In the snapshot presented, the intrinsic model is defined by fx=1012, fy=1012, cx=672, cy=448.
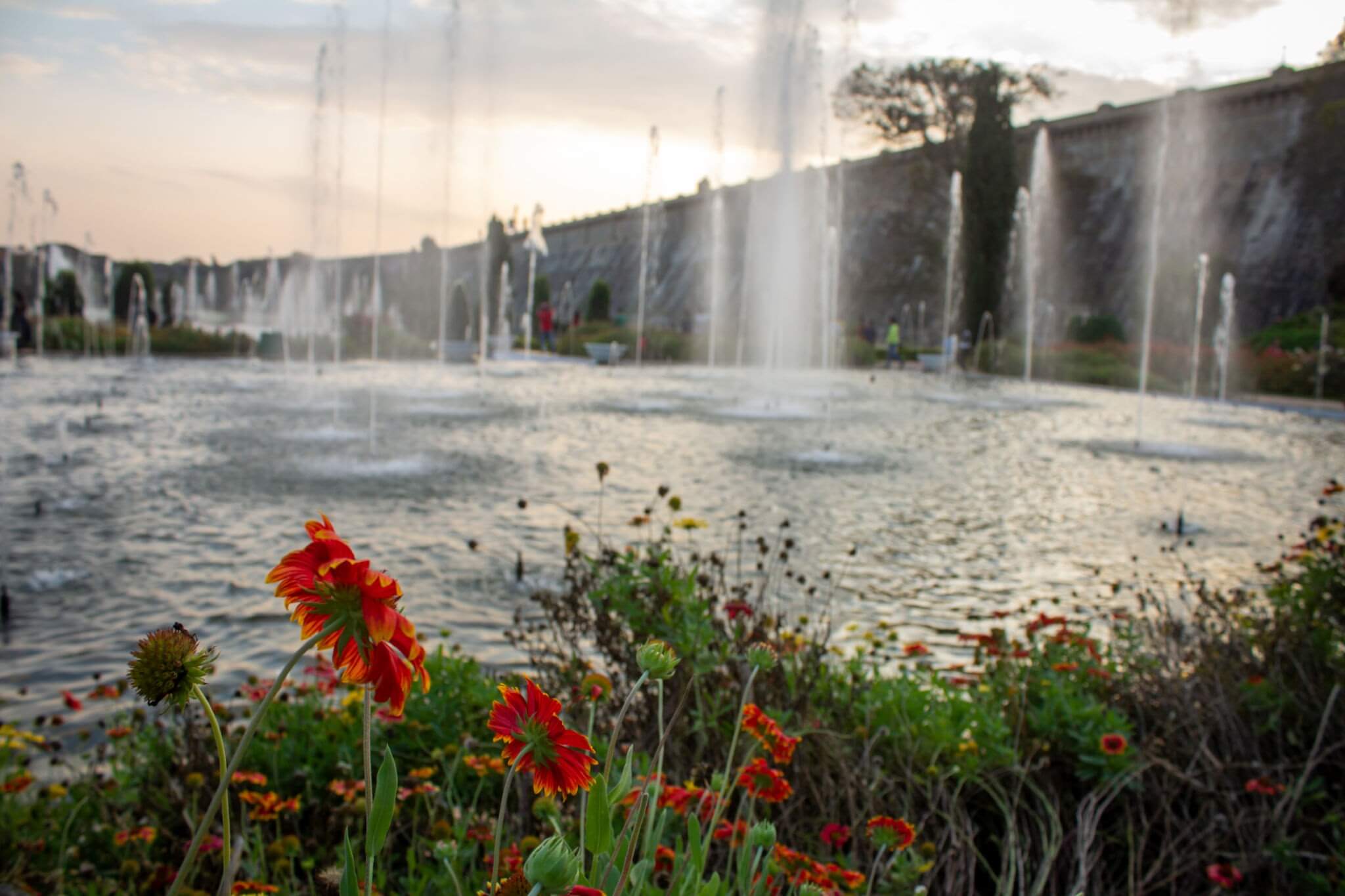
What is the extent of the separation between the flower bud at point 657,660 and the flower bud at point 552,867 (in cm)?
22

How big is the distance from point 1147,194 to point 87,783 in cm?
3437

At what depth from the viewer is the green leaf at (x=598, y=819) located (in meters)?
0.78

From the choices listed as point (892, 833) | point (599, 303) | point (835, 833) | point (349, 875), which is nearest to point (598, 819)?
point (349, 875)

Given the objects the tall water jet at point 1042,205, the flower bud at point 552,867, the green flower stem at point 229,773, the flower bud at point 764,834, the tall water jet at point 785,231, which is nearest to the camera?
the green flower stem at point 229,773

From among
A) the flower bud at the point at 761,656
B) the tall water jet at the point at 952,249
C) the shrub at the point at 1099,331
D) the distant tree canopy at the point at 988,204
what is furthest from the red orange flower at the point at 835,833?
the distant tree canopy at the point at 988,204

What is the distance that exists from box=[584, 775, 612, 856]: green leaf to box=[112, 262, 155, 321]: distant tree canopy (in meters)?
29.2

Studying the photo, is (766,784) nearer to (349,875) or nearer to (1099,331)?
(349,875)

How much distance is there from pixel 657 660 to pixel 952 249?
103ft

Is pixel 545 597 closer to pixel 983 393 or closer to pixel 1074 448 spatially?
pixel 1074 448

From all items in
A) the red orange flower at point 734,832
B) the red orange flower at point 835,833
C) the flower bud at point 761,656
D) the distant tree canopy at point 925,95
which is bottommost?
the red orange flower at point 835,833

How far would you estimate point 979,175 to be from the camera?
1045 inches

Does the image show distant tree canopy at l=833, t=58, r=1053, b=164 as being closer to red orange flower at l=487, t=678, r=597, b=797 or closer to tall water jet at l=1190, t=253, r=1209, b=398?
tall water jet at l=1190, t=253, r=1209, b=398

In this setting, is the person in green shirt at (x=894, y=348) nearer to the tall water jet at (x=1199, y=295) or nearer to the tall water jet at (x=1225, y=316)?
the tall water jet at (x=1199, y=295)

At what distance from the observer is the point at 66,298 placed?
89.0 ft
